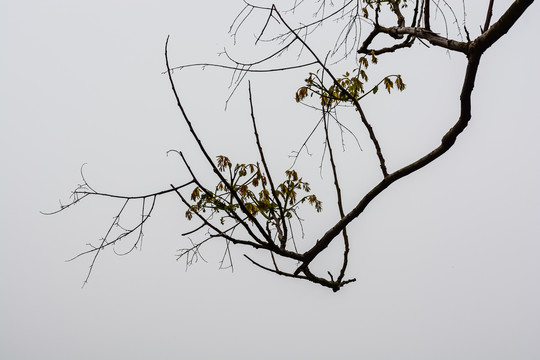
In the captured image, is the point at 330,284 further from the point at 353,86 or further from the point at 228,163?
the point at 228,163

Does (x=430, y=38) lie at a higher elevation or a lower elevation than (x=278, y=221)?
higher

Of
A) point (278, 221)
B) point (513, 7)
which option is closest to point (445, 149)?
point (513, 7)

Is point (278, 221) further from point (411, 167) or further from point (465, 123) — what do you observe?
point (465, 123)

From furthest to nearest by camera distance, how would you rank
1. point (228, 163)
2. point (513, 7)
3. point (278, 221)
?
point (228, 163)
point (278, 221)
point (513, 7)

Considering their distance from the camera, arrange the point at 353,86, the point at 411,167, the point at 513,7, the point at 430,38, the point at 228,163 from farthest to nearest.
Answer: the point at 228,163
the point at 353,86
the point at 430,38
the point at 411,167
the point at 513,7

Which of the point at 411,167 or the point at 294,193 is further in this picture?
the point at 294,193

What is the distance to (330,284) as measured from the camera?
1.65m

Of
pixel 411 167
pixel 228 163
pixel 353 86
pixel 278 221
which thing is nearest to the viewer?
pixel 411 167

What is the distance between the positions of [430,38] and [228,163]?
1.80 meters

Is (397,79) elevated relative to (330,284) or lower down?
elevated

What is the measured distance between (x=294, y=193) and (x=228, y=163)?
1.76ft

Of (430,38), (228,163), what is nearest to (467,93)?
(430,38)

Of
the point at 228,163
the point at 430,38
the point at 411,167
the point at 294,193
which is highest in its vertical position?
the point at 228,163

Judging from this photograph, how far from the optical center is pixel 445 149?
1.35 m
